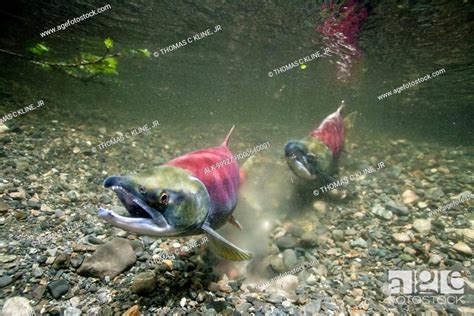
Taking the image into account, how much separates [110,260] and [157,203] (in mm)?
1685

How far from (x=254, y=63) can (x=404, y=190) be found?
23.0m

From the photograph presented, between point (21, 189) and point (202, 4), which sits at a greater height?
point (202, 4)

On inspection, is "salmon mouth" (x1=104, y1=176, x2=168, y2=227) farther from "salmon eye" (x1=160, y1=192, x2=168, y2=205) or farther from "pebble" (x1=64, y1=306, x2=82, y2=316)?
"pebble" (x1=64, y1=306, x2=82, y2=316)

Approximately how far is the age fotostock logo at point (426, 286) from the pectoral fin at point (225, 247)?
248 centimetres

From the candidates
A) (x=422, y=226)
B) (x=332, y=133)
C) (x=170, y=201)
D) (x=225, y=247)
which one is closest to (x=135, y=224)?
(x=170, y=201)

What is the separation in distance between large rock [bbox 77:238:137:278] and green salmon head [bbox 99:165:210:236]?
1360mm

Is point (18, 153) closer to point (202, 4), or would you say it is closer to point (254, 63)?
point (202, 4)

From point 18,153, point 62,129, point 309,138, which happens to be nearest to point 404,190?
point 309,138

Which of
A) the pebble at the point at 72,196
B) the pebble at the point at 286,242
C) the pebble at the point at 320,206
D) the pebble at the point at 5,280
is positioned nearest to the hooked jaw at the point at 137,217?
the pebble at the point at 5,280

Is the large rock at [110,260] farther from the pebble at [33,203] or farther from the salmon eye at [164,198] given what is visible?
the pebble at [33,203]

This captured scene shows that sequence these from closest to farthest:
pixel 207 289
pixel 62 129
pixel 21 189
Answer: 1. pixel 207 289
2. pixel 21 189
3. pixel 62 129

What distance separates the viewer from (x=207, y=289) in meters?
3.29

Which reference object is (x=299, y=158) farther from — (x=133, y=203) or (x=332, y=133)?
(x=133, y=203)

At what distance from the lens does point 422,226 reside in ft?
17.4
